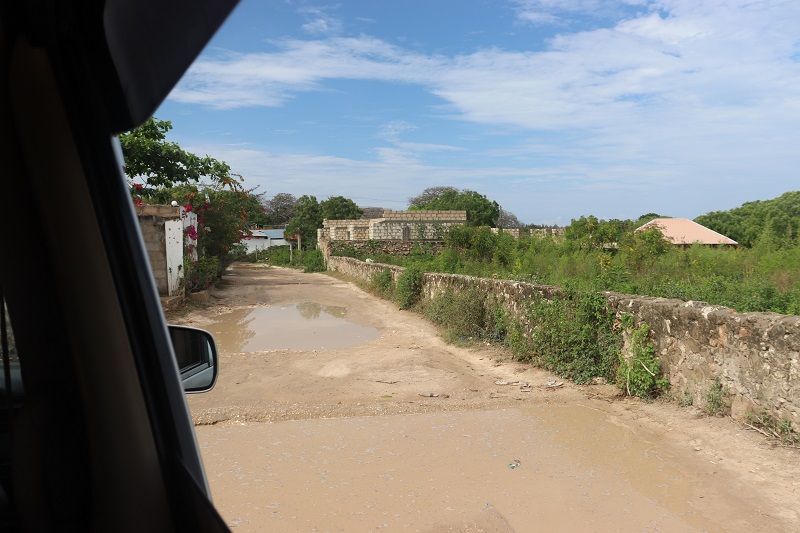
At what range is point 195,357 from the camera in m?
1.75

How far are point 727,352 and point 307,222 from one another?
46.4 metres

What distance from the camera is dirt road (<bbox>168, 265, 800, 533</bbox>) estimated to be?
375cm

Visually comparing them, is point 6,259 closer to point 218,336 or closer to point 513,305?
point 513,305

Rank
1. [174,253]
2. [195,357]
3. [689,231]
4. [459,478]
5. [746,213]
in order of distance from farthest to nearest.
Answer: [746,213], [689,231], [174,253], [459,478], [195,357]

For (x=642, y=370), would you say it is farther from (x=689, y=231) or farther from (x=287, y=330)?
(x=689, y=231)

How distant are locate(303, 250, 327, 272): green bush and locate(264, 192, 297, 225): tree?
38.0 m

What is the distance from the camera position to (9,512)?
992mm

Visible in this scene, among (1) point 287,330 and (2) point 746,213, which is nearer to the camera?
(1) point 287,330

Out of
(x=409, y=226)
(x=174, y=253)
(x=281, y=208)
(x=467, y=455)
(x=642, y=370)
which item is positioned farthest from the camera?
(x=281, y=208)

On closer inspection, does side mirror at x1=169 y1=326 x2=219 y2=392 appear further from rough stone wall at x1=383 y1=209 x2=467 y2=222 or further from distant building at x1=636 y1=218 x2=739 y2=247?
rough stone wall at x1=383 y1=209 x2=467 y2=222

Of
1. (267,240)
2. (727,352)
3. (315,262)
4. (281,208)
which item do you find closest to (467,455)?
(727,352)

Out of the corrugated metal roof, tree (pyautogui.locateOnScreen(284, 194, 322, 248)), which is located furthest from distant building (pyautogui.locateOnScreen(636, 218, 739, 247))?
tree (pyautogui.locateOnScreen(284, 194, 322, 248))

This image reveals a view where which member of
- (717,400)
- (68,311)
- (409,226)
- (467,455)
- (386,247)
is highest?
(409,226)

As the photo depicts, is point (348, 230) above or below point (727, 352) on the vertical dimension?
above
